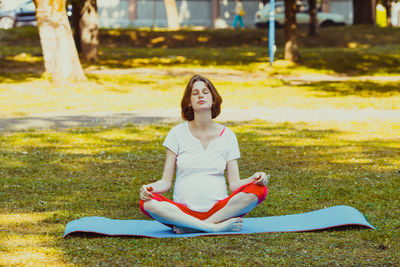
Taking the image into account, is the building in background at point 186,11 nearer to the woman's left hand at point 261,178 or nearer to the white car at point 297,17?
the white car at point 297,17

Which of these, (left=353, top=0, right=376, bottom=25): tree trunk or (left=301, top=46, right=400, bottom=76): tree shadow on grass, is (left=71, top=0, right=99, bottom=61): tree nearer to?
(left=301, top=46, right=400, bottom=76): tree shadow on grass

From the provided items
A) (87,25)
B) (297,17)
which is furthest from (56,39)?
(297,17)

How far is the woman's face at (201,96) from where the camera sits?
19.4 feet

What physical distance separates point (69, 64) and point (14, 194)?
1093cm

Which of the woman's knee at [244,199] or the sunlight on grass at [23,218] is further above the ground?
the woman's knee at [244,199]

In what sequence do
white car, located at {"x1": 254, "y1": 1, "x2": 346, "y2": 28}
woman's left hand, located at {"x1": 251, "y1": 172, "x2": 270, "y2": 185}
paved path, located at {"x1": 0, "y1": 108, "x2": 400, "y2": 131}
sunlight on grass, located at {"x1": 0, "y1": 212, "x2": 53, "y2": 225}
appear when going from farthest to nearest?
white car, located at {"x1": 254, "y1": 1, "x2": 346, "y2": 28} → paved path, located at {"x1": 0, "y1": 108, "x2": 400, "y2": 131} → sunlight on grass, located at {"x1": 0, "y1": 212, "x2": 53, "y2": 225} → woman's left hand, located at {"x1": 251, "y1": 172, "x2": 270, "y2": 185}

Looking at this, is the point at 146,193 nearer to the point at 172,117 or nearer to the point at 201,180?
the point at 201,180

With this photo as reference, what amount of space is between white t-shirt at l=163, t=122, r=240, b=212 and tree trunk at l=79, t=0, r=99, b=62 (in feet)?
61.7

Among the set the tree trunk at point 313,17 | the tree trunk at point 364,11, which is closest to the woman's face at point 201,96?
the tree trunk at point 313,17

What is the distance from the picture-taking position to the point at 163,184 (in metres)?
5.88

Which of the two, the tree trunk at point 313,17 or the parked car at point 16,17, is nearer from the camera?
the tree trunk at point 313,17

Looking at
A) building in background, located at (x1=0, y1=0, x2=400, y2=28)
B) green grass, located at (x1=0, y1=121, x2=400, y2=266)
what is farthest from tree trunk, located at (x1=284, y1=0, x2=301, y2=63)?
building in background, located at (x1=0, y1=0, x2=400, y2=28)

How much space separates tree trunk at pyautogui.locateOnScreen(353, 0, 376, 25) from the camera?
36844 mm

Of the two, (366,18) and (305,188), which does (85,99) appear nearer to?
(305,188)
